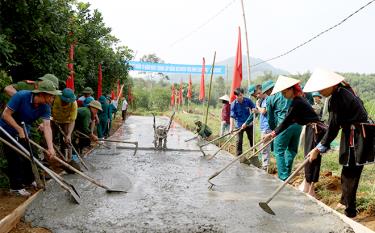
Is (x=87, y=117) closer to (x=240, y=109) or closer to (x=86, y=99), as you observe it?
(x=86, y=99)

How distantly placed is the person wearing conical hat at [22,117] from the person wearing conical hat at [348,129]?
3.21 metres

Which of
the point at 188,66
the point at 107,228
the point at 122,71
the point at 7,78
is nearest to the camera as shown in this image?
the point at 107,228

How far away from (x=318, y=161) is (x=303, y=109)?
76 centimetres

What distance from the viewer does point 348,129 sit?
4.11 metres

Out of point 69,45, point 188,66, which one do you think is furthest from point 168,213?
point 188,66

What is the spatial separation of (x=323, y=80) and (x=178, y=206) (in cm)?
229

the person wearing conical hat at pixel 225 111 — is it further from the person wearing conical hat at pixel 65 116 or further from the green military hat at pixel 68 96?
the green military hat at pixel 68 96

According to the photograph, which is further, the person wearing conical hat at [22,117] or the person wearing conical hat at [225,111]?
the person wearing conical hat at [225,111]

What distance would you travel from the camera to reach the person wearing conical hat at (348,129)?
13.1 ft

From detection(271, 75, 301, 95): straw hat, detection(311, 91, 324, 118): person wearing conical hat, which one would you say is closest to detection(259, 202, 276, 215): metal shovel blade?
detection(271, 75, 301, 95): straw hat

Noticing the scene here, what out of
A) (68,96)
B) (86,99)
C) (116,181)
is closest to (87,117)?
(86,99)

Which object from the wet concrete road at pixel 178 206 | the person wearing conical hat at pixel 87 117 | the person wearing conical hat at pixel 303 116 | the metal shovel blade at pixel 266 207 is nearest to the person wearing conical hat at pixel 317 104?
the wet concrete road at pixel 178 206

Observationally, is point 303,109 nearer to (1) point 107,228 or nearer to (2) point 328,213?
(2) point 328,213

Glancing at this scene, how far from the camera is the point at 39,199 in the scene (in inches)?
180
